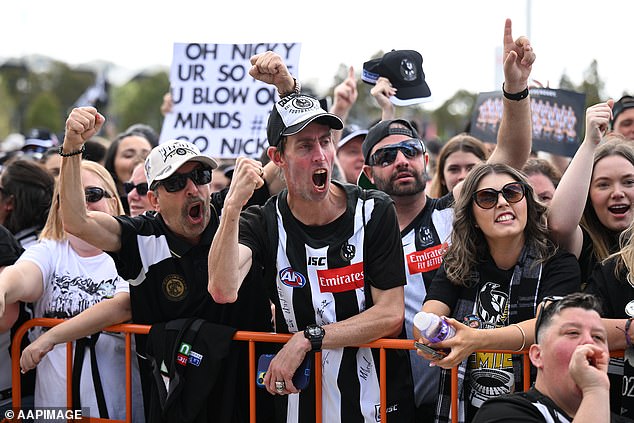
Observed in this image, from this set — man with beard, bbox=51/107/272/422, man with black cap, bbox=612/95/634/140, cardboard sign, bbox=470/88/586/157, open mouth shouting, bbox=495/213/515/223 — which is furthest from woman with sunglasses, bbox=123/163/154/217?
man with black cap, bbox=612/95/634/140

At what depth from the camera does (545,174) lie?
528cm

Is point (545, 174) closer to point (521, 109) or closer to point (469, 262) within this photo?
point (521, 109)

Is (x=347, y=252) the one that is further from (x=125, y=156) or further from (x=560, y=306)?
(x=125, y=156)

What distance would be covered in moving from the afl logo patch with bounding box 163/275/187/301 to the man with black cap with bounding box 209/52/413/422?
46 cm

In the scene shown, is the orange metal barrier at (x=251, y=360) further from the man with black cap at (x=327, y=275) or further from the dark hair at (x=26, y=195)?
the dark hair at (x=26, y=195)

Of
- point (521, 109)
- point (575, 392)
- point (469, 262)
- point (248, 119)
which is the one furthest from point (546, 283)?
point (248, 119)

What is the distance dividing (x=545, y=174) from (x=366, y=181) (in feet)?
3.84

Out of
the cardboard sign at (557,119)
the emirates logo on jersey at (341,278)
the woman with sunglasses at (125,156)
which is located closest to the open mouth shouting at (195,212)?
the emirates logo on jersey at (341,278)

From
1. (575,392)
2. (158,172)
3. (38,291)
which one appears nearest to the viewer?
(575,392)

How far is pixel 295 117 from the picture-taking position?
4102 mm

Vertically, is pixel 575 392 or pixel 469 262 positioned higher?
pixel 469 262

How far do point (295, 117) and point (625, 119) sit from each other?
3.40 meters

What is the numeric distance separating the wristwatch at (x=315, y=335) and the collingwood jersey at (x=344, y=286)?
148 millimetres

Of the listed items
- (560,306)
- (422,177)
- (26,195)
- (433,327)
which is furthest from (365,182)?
(26,195)
